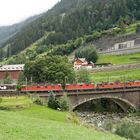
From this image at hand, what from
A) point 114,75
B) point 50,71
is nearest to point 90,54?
point 114,75

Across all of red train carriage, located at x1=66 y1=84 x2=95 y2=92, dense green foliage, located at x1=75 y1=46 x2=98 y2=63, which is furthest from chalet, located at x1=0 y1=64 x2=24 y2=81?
red train carriage, located at x1=66 y1=84 x2=95 y2=92

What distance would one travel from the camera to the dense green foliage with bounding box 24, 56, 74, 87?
103375 mm

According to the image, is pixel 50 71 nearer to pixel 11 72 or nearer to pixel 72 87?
pixel 72 87

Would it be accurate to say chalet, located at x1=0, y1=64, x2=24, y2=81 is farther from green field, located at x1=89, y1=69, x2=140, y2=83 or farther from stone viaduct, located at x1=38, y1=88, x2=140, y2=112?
stone viaduct, located at x1=38, y1=88, x2=140, y2=112

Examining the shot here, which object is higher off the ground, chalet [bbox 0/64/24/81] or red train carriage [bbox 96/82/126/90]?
chalet [bbox 0/64/24/81]

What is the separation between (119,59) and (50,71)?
230 feet

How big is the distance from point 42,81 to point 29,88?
1821cm

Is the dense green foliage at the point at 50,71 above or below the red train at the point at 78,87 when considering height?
above

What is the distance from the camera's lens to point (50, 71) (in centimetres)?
10394

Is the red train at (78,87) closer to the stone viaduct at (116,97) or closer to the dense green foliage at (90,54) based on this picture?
the stone viaduct at (116,97)

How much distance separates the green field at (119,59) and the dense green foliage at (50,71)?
5265cm

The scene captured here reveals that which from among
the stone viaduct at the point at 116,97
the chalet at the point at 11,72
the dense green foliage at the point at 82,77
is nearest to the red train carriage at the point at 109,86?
the stone viaduct at the point at 116,97

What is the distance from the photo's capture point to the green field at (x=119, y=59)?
160137 mm

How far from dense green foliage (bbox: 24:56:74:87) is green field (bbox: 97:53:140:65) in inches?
2073
